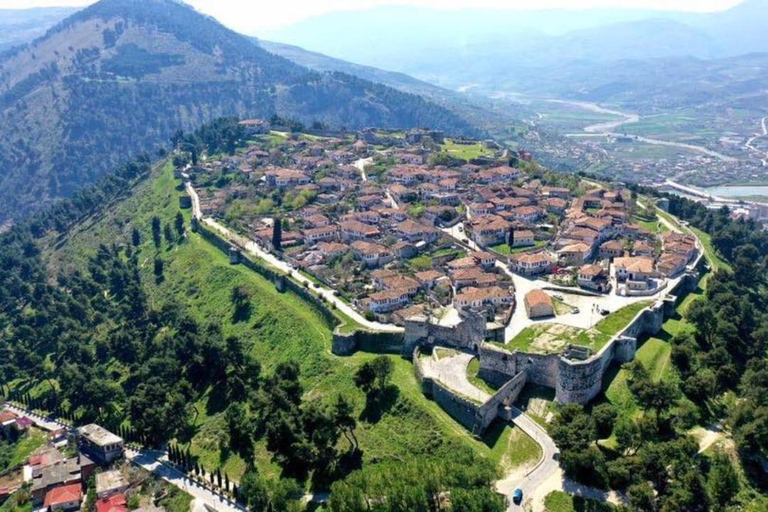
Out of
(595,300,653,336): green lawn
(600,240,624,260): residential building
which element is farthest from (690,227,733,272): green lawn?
(595,300,653,336): green lawn

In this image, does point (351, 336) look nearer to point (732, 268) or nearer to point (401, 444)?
point (401, 444)

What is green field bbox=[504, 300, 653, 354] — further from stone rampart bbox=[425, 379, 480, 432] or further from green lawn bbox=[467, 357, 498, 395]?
stone rampart bbox=[425, 379, 480, 432]

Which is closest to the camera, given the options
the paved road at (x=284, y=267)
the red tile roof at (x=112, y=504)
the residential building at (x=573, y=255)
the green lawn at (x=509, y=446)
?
the green lawn at (x=509, y=446)

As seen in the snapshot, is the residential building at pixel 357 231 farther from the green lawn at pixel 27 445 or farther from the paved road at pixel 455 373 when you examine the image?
the green lawn at pixel 27 445

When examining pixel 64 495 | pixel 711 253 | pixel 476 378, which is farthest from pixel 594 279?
pixel 64 495

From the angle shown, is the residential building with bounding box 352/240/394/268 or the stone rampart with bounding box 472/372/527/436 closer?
the stone rampart with bounding box 472/372/527/436

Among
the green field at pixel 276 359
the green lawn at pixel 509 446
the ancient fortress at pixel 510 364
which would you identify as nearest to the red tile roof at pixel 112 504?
the green field at pixel 276 359

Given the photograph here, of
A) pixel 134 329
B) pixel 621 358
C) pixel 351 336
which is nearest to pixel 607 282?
pixel 621 358
